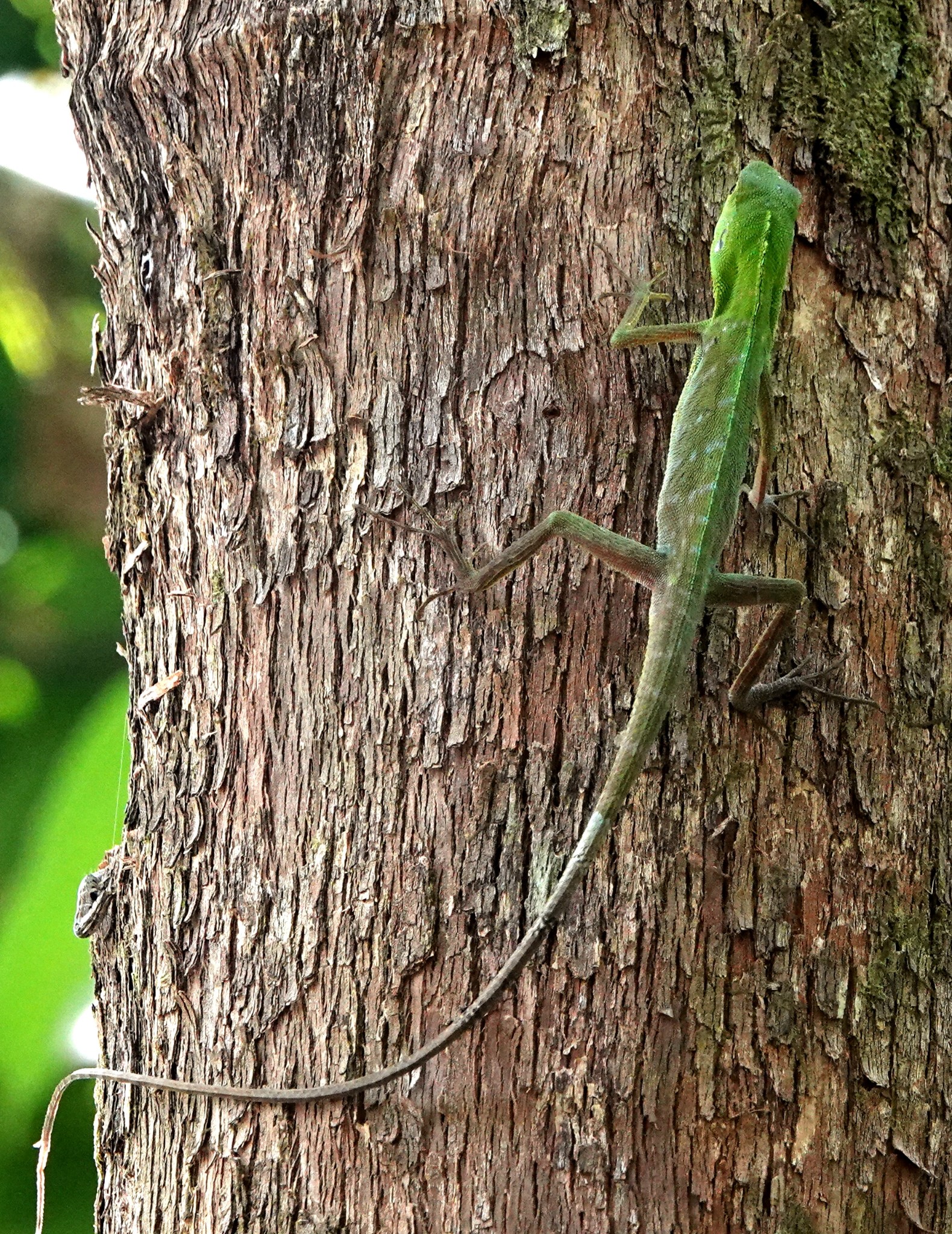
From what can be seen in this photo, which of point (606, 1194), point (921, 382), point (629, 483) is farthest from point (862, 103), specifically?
point (606, 1194)

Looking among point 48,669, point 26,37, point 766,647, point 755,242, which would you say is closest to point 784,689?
point 766,647

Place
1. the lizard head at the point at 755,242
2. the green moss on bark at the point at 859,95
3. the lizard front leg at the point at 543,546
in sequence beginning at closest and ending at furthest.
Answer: the lizard front leg at the point at 543,546
the lizard head at the point at 755,242
the green moss on bark at the point at 859,95

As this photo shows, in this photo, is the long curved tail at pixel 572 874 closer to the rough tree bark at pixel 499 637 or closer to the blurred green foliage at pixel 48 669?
the rough tree bark at pixel 499 637

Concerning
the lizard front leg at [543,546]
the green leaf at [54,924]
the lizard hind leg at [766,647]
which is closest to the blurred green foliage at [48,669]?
the green leaf at [54,924]

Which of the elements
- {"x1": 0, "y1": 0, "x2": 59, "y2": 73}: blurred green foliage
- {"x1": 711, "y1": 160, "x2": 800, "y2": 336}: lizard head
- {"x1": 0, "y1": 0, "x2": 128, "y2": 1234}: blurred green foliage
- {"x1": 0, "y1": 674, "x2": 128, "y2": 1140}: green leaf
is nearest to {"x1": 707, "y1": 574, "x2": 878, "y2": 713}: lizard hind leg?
{"x1": 711, "y1": 160, "x2": 800, "y2": 336}: lizard head

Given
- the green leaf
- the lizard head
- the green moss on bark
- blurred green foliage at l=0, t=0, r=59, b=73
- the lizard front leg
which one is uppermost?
blurred green foliage at l=0, t=0, r=59, b=73

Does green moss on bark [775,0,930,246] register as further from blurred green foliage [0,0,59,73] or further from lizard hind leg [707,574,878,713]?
blurred green foliage [0,0,59,73]

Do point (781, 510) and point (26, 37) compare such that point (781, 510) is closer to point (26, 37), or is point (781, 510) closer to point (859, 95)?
point (859, 95)

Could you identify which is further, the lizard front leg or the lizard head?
the lizard head
